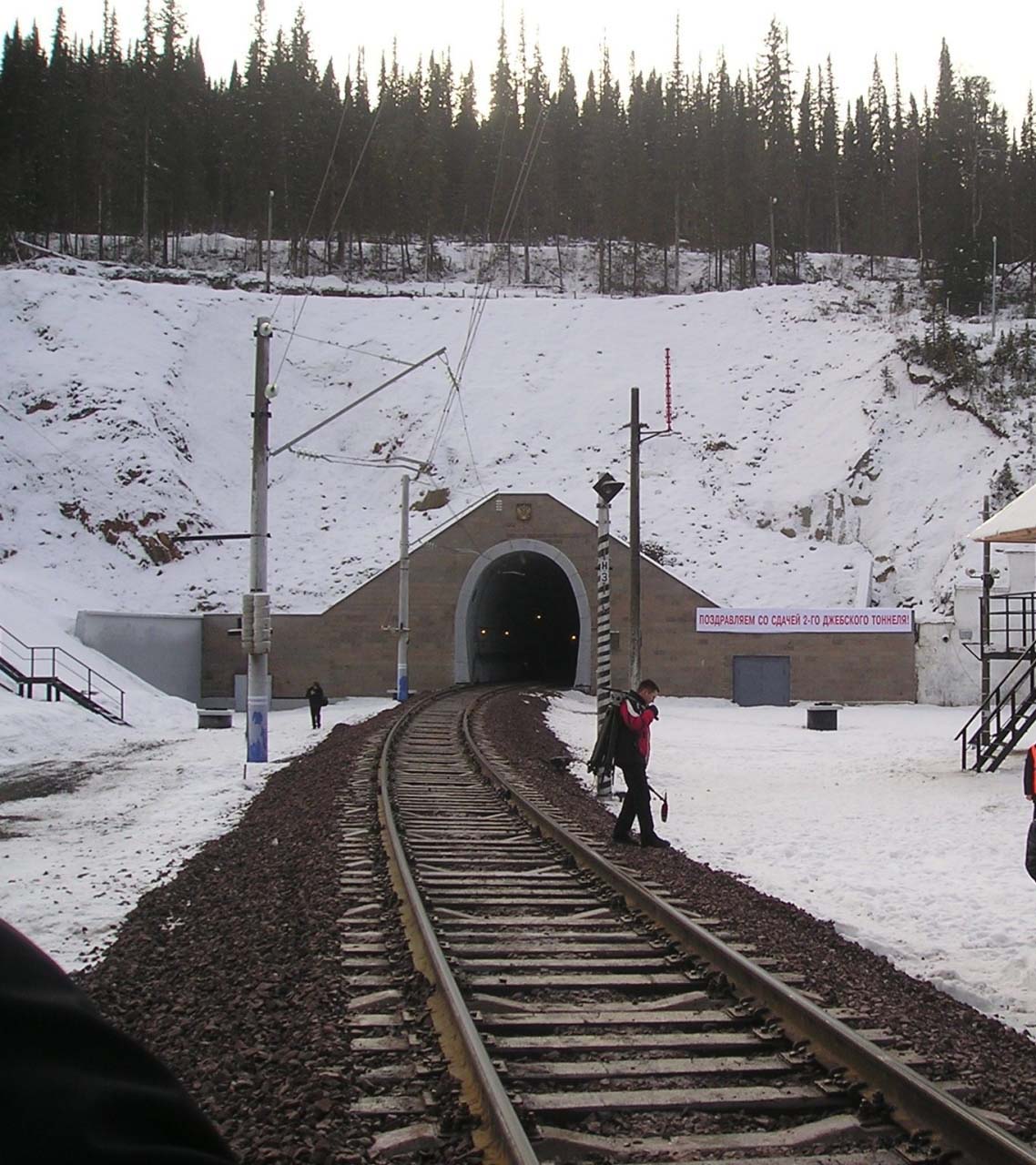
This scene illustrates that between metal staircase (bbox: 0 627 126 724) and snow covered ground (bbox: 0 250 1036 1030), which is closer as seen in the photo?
snow covered ground (bbox: 0 250 1036 1030)

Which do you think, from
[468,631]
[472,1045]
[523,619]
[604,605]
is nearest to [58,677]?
[468,631]

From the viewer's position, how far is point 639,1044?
19.6 feet

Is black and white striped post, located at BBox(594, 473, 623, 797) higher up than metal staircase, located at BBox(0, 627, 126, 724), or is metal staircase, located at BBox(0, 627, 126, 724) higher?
black and white striped post, located at BBox(594, 473, 623, 797)

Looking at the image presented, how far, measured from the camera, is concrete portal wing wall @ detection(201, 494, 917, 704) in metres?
40.4

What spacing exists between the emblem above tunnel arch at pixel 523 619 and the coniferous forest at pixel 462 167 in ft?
130

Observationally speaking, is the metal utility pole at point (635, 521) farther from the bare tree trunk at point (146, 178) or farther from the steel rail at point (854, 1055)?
the bare tree trunk at point (146, 178)

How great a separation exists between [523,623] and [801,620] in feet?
72.7

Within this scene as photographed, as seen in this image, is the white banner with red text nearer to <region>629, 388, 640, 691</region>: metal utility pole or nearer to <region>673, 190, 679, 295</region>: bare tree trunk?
<region>629, 388, 640, 691</region>: metal utility pole

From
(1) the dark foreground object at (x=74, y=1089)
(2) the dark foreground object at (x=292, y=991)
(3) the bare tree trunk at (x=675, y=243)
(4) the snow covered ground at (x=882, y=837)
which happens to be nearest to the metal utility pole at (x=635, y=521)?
(4) the snow covered ground at (x=882, y=837)

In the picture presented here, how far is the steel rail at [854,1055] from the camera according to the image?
14.8 ft

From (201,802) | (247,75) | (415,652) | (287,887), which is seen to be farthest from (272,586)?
(247,75)

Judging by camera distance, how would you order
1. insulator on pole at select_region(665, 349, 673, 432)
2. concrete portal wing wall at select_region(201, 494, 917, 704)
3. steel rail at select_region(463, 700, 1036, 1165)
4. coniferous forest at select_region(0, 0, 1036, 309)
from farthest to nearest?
coniferous forest at select_region(0, 0, 1036, 309) → insulator on pole at select_region(665, 349, 673, 432) → concrete portal wing wall at select_region(201, 494, 917, 704) → steel rail at select_region(463, 700, 1036, 1165)

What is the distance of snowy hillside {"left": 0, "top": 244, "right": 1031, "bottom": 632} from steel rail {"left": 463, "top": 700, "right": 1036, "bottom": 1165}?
37360 millimetres

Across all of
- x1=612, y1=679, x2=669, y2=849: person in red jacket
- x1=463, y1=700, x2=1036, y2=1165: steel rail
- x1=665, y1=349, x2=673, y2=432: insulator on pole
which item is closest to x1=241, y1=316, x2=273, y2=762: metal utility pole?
x1=612, y1=679, x2=669, y2=849: person in red jacket
